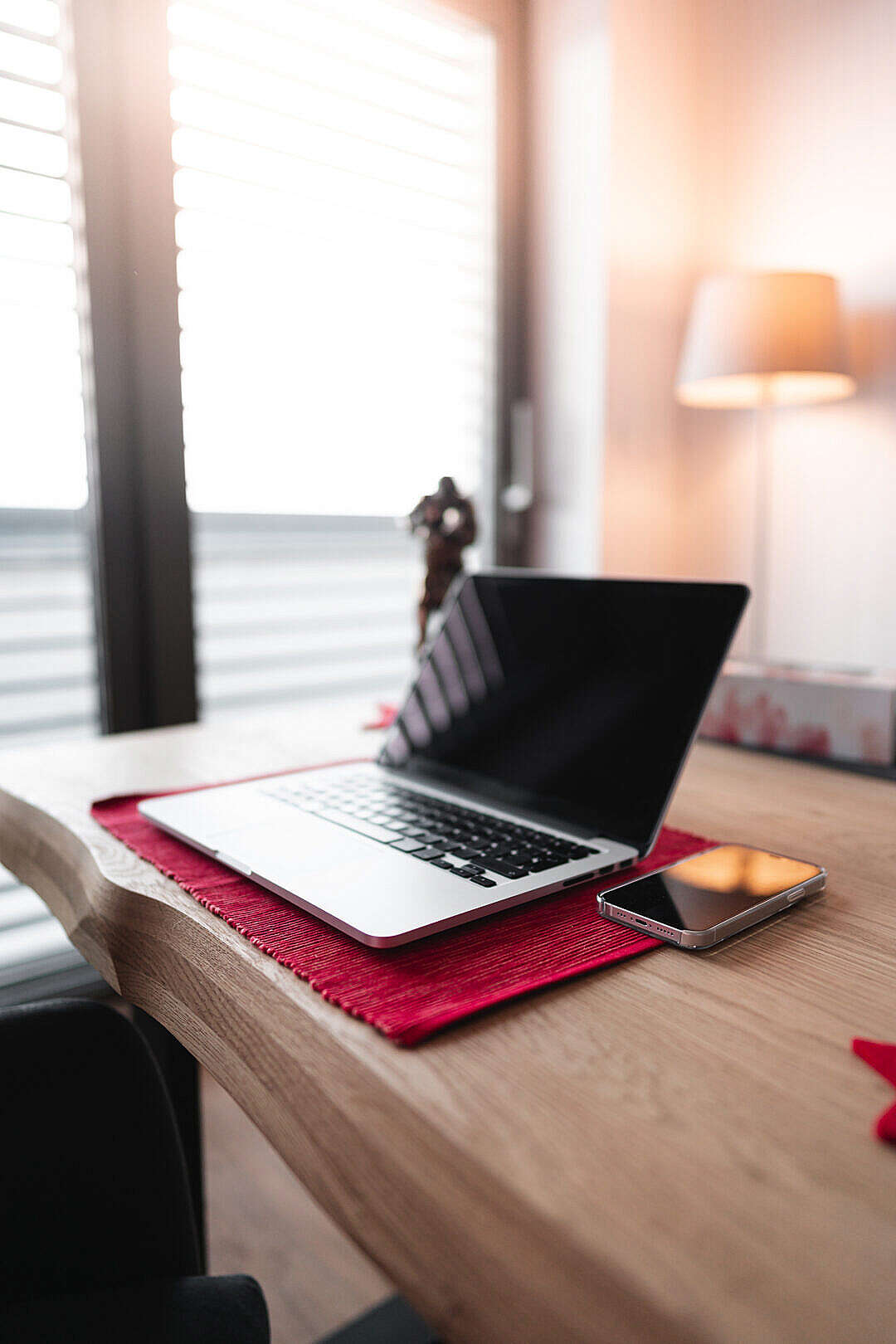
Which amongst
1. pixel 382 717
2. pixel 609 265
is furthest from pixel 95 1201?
pixel 609 265

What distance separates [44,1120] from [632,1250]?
47 centimetres

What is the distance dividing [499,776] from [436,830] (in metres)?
0.12

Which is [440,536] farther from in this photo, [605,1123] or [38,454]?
[605,1123]

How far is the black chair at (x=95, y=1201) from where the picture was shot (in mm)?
567

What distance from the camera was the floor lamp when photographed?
134 centimetres

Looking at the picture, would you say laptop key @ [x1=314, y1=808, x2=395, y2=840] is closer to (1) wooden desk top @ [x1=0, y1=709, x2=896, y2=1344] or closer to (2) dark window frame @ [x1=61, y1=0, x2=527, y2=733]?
(1) wooden desk top @ [x1=0, y1=709, x2=896, y2=1344]

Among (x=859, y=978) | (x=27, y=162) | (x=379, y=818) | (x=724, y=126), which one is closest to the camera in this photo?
(x=859, y=978)

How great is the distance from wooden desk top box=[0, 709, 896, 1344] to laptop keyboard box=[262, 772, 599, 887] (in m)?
0.12

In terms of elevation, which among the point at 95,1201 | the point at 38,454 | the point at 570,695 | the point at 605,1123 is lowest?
the point at 95,1201

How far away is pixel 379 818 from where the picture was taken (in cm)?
69

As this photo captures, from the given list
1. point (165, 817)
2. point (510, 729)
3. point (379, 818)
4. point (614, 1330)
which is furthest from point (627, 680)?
point (614, 1330)

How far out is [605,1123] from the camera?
0.36 m

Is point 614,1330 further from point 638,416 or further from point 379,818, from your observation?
point 638,416

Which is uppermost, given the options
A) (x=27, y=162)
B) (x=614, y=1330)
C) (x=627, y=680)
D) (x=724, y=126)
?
(x=724, y=126)
